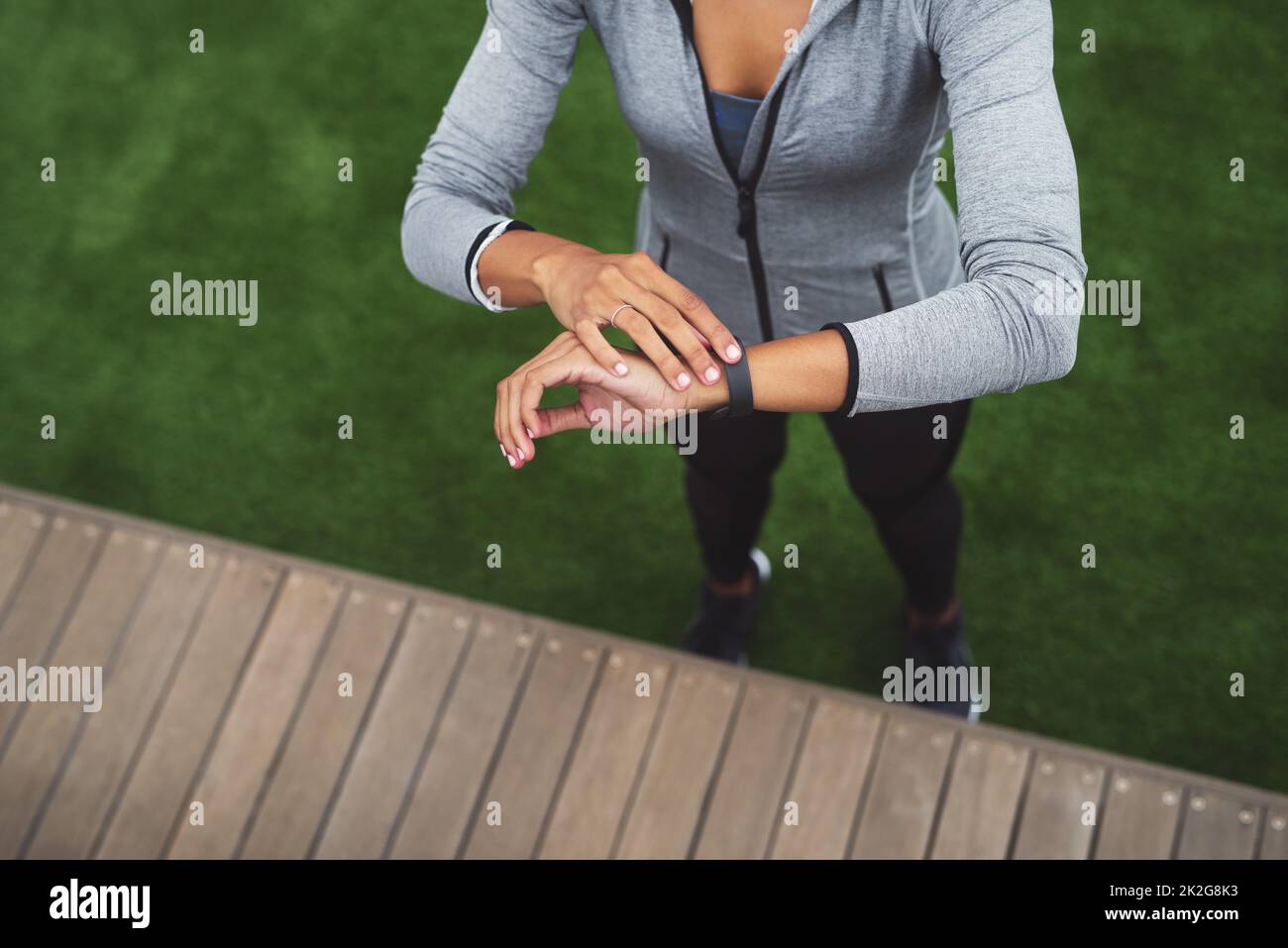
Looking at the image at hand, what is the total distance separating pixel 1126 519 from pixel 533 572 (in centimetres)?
134

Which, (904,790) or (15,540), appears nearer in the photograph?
(904,790)

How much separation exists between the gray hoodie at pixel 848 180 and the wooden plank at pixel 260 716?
122cm

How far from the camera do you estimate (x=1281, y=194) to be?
2.78 meters

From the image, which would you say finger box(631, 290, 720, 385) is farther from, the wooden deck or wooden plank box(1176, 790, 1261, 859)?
wooden plank box(1176, 790, 1261, 859)

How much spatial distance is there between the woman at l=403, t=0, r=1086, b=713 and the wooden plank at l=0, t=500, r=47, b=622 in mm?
1728

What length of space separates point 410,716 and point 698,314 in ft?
4.66

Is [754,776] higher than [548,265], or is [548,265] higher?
[548,265]

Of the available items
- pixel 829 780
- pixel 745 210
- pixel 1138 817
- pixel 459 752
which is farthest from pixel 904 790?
pixel 745 210

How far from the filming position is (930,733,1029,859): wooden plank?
2.10 m

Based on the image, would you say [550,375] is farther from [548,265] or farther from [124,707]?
[124,707]

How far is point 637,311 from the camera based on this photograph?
1164mm
